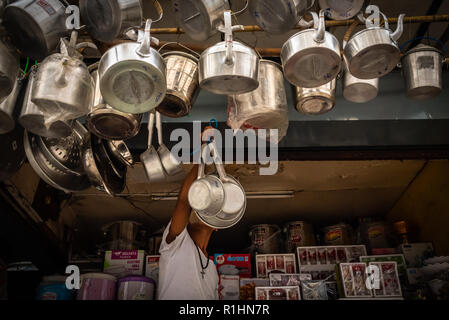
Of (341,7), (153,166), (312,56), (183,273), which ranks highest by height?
(341,7)

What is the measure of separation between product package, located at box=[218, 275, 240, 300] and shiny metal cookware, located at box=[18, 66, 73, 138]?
213cm

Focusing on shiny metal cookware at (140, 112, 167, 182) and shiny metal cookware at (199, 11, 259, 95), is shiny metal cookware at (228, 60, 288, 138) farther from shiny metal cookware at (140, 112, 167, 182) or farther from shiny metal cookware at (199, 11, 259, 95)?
shiny metal cookware at (140, 112, 167, 182)

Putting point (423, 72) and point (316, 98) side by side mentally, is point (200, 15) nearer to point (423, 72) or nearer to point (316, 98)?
point (316, 98)

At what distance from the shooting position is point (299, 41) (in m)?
1.83

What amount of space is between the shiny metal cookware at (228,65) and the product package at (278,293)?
2.07 metres

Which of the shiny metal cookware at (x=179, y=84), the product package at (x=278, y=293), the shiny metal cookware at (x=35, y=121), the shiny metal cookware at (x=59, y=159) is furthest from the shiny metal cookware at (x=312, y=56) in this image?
the product package at (x=278, y=293)

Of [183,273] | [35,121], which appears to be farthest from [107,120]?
[183,273]

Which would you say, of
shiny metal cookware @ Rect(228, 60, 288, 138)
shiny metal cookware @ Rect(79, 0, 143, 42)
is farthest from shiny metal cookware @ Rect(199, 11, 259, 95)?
shiny metal cookware @ Rect(79, 0, 143, 42)

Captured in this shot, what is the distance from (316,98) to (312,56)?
1.18 ft

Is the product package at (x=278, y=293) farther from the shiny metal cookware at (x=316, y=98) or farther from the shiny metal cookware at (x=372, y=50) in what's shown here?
the shiny metal cookware at (x=372, y=50)

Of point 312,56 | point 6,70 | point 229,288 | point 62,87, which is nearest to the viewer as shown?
point 62,87

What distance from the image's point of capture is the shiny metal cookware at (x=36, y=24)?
5.78 feet

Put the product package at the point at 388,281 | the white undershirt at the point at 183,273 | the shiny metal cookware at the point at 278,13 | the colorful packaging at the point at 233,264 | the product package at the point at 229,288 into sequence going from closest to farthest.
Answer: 1. the shiny metal cookware at the point at 278,13
2. the white undershirt at the point at 183,273
3. the product package at the point at 388,281
4. the product package at the point at 229,288
5. the colorful packaging at the point at 233,264

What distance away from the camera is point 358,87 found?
7.26 ft
